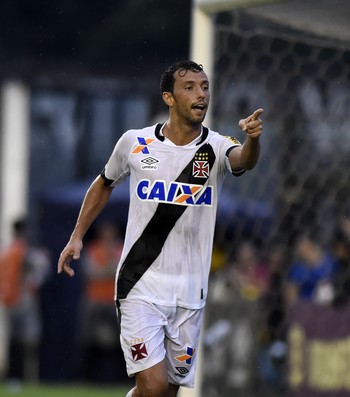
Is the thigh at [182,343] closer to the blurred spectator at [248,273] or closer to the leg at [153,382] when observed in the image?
the leg at [153,382]

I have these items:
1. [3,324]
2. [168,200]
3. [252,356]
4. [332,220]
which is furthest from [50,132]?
[168,200]

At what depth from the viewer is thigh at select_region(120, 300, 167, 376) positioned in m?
6.55

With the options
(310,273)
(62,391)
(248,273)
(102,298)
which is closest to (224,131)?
(310,273)

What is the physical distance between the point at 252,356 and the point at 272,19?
13.8 ft

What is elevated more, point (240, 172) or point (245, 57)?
point (245, 57)

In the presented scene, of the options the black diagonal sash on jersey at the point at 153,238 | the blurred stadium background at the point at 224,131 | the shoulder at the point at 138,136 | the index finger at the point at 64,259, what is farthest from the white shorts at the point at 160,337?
the blurred stadium background at the point at 224,131

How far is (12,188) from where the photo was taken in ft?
65.1

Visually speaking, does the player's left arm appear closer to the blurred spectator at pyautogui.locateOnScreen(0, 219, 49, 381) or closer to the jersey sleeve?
the jersey sleeve

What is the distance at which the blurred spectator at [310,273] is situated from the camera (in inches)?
414

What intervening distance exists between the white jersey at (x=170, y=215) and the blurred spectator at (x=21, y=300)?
9.45 m

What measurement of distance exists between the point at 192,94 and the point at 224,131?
322cm

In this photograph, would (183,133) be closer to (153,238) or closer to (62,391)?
(153,238)

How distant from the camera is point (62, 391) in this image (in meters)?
15.0

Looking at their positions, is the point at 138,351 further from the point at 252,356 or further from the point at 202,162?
the point at 252,356
